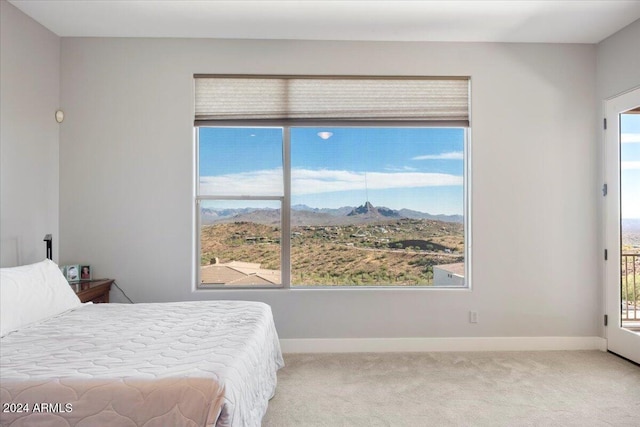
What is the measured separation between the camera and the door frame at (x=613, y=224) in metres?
3.54

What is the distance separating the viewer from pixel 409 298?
12.2 feet

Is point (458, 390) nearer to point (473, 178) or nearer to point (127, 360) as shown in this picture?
point (473, 178)

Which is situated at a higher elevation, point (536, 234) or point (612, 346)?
point (536, 234)

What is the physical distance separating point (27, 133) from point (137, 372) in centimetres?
264

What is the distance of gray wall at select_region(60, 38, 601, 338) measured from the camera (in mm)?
3631

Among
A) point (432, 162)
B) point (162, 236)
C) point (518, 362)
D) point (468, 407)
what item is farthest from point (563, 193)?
point (162, 236)

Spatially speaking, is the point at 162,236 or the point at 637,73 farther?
the point at 162,236

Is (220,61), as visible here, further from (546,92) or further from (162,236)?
(546,92)

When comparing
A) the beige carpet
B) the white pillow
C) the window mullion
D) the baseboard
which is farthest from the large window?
the white pillow

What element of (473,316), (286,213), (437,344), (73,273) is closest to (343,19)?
(286,213)

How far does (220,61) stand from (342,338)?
113 inches

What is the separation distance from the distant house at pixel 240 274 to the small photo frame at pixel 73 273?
3.59 feet

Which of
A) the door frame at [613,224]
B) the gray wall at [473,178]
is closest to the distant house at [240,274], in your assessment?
the gray wall at [473,178]

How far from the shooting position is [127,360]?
1.79m
